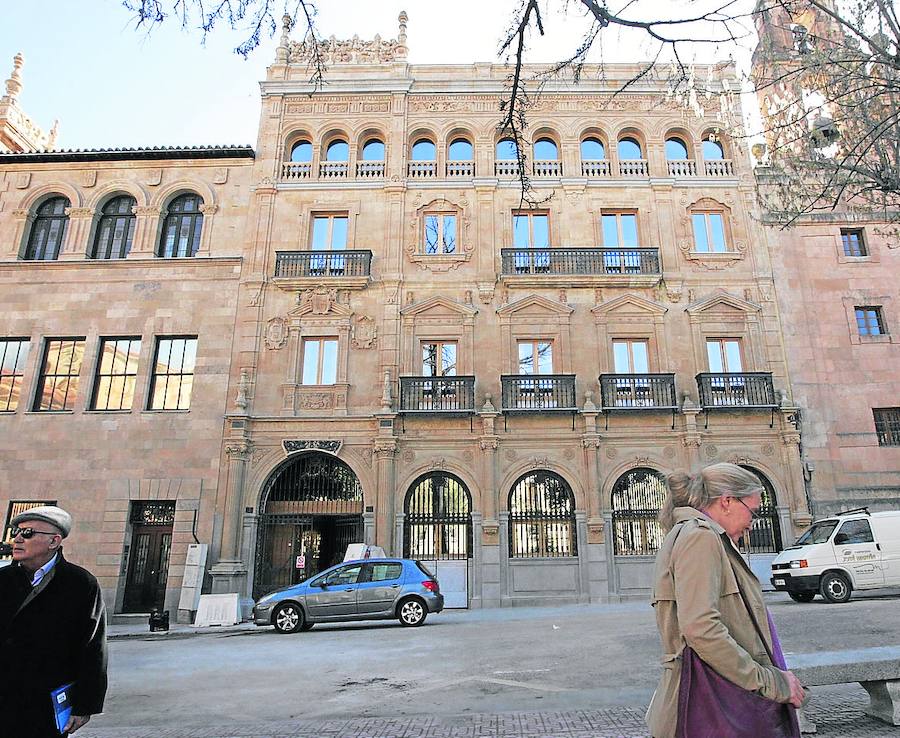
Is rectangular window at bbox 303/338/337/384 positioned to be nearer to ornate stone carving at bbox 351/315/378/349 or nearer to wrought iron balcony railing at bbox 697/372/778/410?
ornate stone carving at bbox 351/315/378/349

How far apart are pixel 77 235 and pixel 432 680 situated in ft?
69.0

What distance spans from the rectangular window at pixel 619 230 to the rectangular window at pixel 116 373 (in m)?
16.5

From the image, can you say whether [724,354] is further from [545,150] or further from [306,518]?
[306,518]

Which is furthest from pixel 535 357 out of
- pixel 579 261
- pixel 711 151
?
pixel 711 151

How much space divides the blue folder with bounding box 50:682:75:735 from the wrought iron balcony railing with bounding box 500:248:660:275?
62.1 feet

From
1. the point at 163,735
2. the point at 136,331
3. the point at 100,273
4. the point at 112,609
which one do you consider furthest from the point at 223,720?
the point at 100,273

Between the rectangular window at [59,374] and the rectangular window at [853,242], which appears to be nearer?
the rectangular window at [59,374]

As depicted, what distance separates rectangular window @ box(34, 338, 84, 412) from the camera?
20.7 m

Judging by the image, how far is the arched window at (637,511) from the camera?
63.0 feet

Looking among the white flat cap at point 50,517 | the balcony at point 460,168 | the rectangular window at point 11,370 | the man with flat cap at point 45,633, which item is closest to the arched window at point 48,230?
the rectangular window at point 11,370

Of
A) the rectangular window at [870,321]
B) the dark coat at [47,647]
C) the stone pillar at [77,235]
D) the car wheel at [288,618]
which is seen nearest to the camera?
the dark coat at [47,647]

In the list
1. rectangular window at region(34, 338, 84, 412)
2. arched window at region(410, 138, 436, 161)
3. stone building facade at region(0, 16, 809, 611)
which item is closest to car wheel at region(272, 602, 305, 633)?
stone building facade at region(0, 16, 809, 611)

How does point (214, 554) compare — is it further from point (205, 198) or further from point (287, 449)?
point (205, 198)

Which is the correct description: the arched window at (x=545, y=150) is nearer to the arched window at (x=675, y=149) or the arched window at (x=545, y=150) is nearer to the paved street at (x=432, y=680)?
the arched window at (x=675, y=149)
